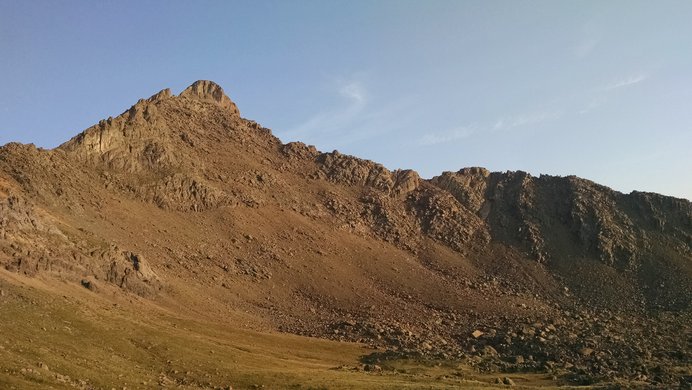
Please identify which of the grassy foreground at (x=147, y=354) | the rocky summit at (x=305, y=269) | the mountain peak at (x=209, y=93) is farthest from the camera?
the mountain peak at (x=209, y=93)

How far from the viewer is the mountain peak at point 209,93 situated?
Result: 17725 centimetres

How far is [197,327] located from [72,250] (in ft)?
73.2

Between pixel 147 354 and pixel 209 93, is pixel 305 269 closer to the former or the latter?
pixel 147 354

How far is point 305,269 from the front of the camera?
118 metres

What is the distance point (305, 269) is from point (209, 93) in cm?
8648

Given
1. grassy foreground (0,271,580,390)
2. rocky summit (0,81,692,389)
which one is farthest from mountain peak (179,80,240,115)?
grassy foreground (0,271,580,390)

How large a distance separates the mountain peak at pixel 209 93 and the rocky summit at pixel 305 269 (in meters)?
0.72

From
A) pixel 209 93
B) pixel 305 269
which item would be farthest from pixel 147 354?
pixel 209 93

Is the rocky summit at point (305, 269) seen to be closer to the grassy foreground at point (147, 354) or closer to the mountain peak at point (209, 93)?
the grassy foreground at point (147, 354)

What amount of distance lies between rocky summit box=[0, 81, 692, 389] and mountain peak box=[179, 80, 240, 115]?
72cm

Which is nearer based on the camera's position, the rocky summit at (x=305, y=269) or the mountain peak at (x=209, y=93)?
the rocky summit at (x=305, y=269)

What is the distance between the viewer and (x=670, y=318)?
11419cm

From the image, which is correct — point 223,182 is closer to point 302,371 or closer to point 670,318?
point 302,371

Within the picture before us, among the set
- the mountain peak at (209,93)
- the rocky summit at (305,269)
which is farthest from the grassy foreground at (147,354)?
the mountain peak at (209,93)
